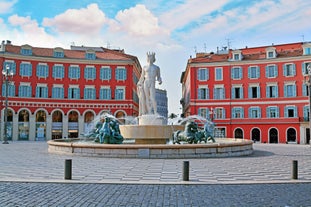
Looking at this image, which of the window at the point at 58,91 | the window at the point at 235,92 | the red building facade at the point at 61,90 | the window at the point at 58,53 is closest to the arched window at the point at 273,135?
the window at the point at 235,92

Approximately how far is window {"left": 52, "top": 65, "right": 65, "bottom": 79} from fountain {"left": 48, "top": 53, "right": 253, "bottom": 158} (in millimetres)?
29931

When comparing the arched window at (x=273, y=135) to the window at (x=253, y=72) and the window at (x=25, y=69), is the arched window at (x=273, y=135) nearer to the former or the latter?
the window at (x=253, y=72)

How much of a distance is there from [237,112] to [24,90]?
99.9ft

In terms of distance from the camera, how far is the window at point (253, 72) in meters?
47.4

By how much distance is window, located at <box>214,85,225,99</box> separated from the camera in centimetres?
4872

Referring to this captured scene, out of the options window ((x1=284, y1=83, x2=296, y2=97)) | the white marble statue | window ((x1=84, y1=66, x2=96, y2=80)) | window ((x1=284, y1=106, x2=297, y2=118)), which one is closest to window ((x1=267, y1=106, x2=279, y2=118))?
window ((x1=284, y1=106, x2=297, y2=118))

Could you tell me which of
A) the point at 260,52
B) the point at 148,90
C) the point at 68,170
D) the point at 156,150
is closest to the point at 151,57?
the point at 148,90

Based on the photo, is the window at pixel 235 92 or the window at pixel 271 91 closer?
the window at pixel 271 91

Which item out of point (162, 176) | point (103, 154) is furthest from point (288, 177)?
A: point (103, 154)

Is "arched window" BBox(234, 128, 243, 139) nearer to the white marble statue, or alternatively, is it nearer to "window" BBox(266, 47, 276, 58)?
"window" BBox(266, 47, 276, 58)

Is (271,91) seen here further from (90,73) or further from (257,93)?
(90,73)

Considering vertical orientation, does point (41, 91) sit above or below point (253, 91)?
below

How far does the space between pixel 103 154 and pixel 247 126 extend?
35.1m

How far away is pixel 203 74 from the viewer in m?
49.5
